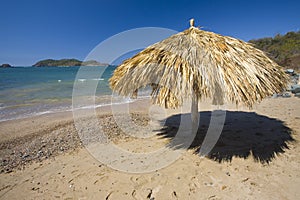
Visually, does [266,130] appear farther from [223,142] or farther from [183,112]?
[183,112]

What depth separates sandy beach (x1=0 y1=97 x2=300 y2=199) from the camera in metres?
2.15

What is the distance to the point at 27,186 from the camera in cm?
240

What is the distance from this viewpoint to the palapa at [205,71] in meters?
2.33

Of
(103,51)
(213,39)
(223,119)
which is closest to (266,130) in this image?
(223,119)

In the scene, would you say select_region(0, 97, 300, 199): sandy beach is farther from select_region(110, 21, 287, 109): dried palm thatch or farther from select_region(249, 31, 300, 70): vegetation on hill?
select_region(249, 31, 300, 70): vegetation on hill

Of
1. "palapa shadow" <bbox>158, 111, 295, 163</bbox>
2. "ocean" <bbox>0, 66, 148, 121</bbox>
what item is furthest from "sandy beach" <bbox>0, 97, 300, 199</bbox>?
"ocean" <bbox>0, 66, 148, 121</bbox>

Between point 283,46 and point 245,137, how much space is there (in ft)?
92.0

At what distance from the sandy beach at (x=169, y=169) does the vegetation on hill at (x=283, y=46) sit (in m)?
16.7

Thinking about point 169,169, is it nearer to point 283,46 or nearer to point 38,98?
point 38,98

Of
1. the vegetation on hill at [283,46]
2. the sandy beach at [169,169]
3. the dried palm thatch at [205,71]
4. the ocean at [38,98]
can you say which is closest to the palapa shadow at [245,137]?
the sandy beach at [169,169]

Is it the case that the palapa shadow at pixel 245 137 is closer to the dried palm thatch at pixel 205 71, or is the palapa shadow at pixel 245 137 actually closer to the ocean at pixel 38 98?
the dried palm thatch at pixel 205 71

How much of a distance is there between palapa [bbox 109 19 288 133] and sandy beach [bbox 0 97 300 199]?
99cm

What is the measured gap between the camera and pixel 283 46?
77.9 feet

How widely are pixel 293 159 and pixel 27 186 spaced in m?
4.06
